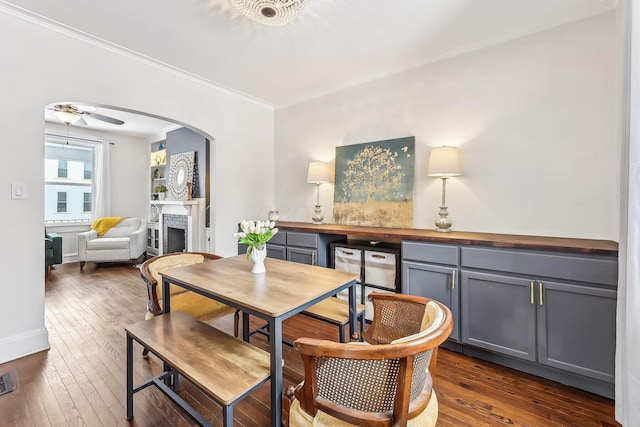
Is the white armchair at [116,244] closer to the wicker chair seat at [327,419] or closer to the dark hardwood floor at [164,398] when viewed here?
the dark hardwood floor at [164,398]

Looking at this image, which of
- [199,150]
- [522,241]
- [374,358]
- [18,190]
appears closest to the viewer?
[374,358]

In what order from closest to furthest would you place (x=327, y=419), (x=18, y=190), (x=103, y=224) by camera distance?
(x=327, y=419) → (x=18, y=190) → (x=103, y=224)

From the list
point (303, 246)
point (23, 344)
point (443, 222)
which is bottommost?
point (23, 344)

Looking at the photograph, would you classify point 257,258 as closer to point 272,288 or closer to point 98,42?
point 272,288

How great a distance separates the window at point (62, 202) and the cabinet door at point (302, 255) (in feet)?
17.4

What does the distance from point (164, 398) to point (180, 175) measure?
4230mm

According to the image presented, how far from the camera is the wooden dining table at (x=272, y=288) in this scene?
128 centimetres

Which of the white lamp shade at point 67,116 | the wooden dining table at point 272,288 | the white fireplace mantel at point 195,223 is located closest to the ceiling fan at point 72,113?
the white lamp shade at point 67,116

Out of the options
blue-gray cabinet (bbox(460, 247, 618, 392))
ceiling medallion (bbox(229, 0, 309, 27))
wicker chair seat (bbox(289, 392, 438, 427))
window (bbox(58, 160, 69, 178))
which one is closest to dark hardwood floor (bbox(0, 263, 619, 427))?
blue-gray cabinet (bbox(460, 247, 618, 392))

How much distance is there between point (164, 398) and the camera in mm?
1809

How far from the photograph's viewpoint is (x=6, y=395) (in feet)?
5.94

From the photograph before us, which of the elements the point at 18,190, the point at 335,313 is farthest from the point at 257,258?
the point at 18,190

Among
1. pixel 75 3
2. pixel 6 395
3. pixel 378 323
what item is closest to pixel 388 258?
pixel 378 323

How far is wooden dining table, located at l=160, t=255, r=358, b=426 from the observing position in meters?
1.28
